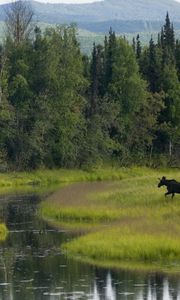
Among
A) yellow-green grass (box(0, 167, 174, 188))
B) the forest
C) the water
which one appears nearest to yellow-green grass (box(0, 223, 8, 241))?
the water

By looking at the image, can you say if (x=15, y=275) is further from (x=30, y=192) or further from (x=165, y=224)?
(x=30, y=192)

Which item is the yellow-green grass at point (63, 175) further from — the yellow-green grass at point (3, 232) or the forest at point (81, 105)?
the yellow-green grass at point (3, 232)

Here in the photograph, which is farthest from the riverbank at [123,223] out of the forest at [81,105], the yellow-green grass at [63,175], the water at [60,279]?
the forest at [81,105]

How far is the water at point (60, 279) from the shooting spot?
29.9 m

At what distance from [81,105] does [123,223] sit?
191ft

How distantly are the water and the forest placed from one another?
2049 inches

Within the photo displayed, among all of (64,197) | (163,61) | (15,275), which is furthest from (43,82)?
(15,275)

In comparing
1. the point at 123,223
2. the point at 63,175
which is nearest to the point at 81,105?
the point at 63,175

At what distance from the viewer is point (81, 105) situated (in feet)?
328

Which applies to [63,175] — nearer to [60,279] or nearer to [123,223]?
[123,223]

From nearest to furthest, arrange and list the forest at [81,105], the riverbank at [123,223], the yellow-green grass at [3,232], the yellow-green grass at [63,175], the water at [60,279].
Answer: the water at [60,279] < the riverbank at [123,223] < the yellow-green grass at [3,232] < the yellow-green grass at [63,175] < the forest at [81,105]

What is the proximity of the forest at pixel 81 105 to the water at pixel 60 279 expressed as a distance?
52056 millimetres

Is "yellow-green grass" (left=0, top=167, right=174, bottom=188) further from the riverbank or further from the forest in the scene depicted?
the riverbank

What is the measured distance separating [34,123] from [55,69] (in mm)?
6654
